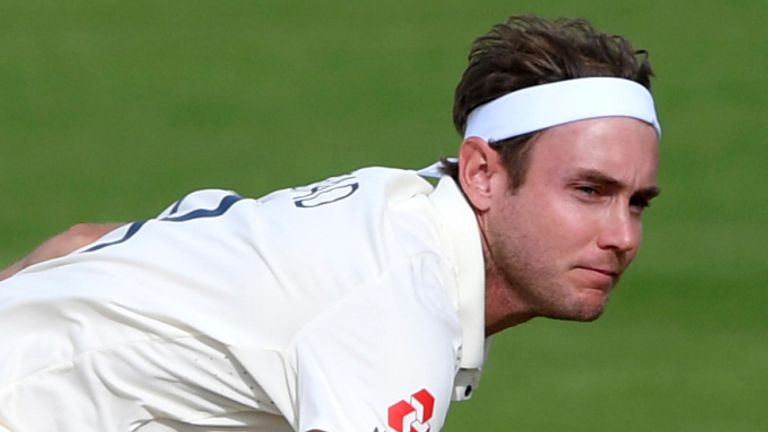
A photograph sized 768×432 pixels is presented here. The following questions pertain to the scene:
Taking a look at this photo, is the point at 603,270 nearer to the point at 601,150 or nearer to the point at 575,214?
the point at 575,214

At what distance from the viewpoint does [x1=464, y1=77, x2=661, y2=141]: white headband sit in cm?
502

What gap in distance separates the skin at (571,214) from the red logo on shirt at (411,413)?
723 mm

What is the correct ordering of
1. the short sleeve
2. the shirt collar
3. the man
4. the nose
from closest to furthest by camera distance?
the short sleeve < the man < the shirt collar < the nose

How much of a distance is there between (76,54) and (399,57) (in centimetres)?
234

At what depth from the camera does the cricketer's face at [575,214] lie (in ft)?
16.2

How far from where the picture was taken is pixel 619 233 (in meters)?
4.96

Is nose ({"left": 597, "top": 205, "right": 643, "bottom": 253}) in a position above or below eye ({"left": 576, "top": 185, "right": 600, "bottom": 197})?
below

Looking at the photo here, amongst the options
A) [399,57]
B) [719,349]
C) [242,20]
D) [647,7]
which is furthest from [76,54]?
[719,349]

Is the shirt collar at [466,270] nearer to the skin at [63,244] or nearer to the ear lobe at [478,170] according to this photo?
the ear lobe at [478,170]

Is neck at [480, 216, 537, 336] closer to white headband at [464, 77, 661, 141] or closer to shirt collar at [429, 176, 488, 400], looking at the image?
shirt collar at [429, 176, 488, 400]

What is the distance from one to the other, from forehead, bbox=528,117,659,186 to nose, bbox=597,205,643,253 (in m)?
0.10

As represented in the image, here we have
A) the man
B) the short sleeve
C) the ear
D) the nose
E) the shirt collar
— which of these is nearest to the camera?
the short sleeve

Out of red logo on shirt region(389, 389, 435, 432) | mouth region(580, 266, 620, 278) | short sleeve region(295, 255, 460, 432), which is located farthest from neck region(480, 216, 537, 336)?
red logo on shirt region(389, 389, 435, 432)

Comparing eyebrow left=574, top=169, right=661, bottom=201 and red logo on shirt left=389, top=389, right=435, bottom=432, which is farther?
eyebrow left=574, top=169, right=661, bottom=201
